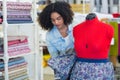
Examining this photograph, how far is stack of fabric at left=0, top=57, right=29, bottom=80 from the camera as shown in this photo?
8.45 feet

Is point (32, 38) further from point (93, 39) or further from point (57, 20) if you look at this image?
point (93, 39)

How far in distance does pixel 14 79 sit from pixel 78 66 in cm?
94

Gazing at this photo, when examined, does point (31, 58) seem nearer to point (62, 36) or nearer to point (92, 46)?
point (62, 36)

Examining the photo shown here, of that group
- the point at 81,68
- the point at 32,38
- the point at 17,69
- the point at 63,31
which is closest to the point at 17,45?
the point at 17,69

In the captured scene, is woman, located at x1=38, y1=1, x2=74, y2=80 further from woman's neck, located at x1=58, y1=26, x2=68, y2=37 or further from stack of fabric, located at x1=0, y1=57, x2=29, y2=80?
stack of fabric, located at x1=0, y1=57, x2=29, y2=80

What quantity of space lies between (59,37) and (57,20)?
0.36 ft

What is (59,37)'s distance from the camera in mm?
1958

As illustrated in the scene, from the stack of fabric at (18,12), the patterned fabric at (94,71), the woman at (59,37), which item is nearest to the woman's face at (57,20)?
the woman at (59,37)

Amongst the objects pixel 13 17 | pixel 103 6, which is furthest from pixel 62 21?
pixel 103 6

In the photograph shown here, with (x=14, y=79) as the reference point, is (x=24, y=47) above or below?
above

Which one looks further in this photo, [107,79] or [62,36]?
[62,36]

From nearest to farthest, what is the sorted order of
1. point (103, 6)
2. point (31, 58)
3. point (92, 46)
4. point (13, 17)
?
1. point (92, 46)
2. point (13, 17)
3. point (31, 58)
4. point (103, 6)

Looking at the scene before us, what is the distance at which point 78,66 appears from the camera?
186cm

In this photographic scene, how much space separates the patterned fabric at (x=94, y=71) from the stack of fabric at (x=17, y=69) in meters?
0.91
